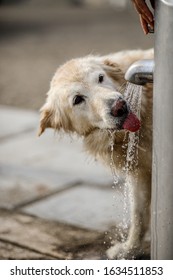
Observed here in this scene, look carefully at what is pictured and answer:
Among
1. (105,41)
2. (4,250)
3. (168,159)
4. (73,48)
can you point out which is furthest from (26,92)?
(168,159)

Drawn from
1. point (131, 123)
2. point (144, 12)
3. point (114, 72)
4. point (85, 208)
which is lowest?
point (85, 208)

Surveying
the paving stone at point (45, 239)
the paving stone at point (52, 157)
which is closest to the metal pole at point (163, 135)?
the paving stone at point (45, 239)

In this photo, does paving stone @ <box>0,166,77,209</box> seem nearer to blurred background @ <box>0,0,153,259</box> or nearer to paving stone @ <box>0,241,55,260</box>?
blurred background @ <box>0,0,153,259</box>

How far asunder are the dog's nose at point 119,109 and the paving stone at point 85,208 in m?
0.99

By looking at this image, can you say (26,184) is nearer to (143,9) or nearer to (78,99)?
(78,99)

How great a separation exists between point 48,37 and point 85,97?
826 centimetres

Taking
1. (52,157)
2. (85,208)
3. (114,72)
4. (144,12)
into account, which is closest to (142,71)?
(144,12)

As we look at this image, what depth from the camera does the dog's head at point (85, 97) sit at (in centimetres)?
305

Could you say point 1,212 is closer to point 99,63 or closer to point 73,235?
point 73,235

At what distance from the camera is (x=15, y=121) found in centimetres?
600

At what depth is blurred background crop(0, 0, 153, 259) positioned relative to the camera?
353 centimetres

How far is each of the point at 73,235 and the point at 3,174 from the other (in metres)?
1.28

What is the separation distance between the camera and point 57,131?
11.4 ft

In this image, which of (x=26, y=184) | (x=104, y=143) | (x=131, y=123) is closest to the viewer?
(x=131, y=123)
